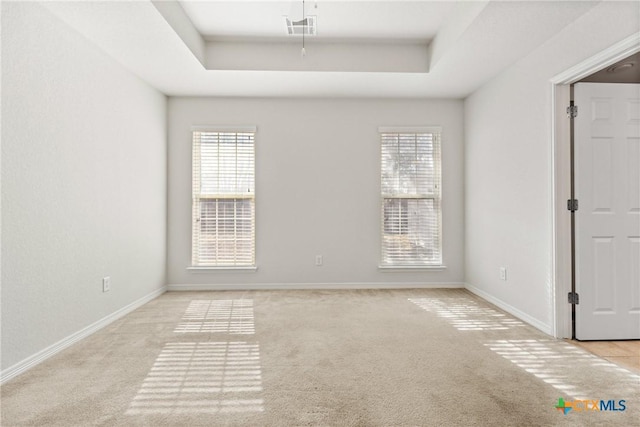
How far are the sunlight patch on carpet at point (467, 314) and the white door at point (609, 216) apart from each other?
2.03 ft

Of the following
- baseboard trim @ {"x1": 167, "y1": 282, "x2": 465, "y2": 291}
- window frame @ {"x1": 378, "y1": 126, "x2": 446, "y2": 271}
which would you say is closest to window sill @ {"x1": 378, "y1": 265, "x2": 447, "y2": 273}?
window frame @ {"x1": 378, "y1": 126, "x2": 446, "y2": 271}

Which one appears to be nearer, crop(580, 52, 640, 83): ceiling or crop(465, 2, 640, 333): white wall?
crop(465, 2, 640, 333): white wall

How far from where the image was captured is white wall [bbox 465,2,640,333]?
2.64m

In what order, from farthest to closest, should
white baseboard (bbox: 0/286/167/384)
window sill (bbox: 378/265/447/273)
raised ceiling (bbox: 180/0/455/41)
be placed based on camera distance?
1. window sill (bbox: 378/265/447/273)
2. raised ceiling (bbox: 180/0/455/41)
3. white baseboard (bbox: 0/286/167/384)

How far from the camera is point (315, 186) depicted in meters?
4.70

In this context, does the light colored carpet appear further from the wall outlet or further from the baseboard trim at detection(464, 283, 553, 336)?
the wall outlet

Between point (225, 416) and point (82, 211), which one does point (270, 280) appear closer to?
point (82, 211)

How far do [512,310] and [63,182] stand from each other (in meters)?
4.25

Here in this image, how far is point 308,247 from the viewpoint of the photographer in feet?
15.4

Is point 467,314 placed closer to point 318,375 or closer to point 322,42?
point 318,375

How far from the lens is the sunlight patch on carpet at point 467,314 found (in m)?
3.20

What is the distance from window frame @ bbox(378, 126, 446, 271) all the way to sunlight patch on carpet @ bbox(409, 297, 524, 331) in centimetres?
68

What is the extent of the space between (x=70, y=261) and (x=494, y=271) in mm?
4194

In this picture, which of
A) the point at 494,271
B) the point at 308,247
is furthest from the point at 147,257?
the point at 494,271
